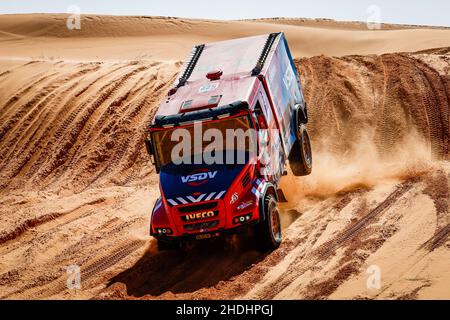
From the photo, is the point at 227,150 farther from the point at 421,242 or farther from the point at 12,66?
the point at 12,66

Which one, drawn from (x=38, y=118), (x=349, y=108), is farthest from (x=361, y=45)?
(x=38, y=118)

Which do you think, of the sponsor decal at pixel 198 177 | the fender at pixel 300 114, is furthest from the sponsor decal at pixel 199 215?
the fender at pixel 300 114

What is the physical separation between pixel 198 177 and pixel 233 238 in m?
1.43

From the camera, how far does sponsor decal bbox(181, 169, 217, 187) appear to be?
8.92 metres

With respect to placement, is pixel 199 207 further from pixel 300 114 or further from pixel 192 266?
pixel 300 114

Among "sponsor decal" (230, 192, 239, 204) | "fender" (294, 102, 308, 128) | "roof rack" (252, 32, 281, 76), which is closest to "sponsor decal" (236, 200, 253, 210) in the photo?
"sponsor decal" (230, 192, 239, 204)

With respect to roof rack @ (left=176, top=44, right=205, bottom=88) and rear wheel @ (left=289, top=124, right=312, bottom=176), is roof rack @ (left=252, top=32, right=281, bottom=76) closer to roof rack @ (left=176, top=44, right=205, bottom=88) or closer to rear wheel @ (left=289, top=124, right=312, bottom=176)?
roof rack @ (left=176, top=44, right=205, bottom=88)

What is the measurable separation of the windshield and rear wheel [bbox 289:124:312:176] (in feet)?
9.16

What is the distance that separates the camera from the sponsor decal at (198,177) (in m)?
8.92

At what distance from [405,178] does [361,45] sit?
73.4ft

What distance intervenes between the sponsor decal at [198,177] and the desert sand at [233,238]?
4.45ft

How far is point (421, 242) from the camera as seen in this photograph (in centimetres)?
848

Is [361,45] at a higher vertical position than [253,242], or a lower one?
higher

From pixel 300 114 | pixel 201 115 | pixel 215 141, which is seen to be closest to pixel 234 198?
pixel 215 141
